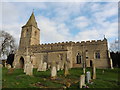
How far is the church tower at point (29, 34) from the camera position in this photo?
37.5 m

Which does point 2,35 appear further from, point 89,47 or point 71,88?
point 71,88

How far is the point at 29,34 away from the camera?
38.1 m

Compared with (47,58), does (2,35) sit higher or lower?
higher

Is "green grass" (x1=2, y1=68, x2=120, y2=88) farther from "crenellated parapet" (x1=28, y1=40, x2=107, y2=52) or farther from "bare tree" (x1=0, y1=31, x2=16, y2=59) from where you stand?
"bare tree" (x1=0, y1=31, x2=16, y2=59)

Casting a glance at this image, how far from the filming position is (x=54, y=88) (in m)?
8.72

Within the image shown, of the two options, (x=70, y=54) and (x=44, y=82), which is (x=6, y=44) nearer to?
(x=70, y=54)

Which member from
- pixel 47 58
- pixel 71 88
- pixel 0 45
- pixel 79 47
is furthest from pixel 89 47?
pixel 0 45

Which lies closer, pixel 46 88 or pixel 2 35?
pixel 46 88

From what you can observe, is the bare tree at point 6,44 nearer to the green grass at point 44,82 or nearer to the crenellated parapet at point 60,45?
the crenellated parapet at point 60,45

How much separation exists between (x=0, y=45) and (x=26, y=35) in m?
7.93

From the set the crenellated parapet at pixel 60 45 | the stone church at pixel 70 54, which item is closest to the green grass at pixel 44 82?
the stone church at pixel 70 54

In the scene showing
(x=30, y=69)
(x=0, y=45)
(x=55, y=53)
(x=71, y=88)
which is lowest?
(x=71, y=88)

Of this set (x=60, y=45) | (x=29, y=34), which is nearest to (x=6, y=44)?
(x=29, y=34)

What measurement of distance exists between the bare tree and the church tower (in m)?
2.92
